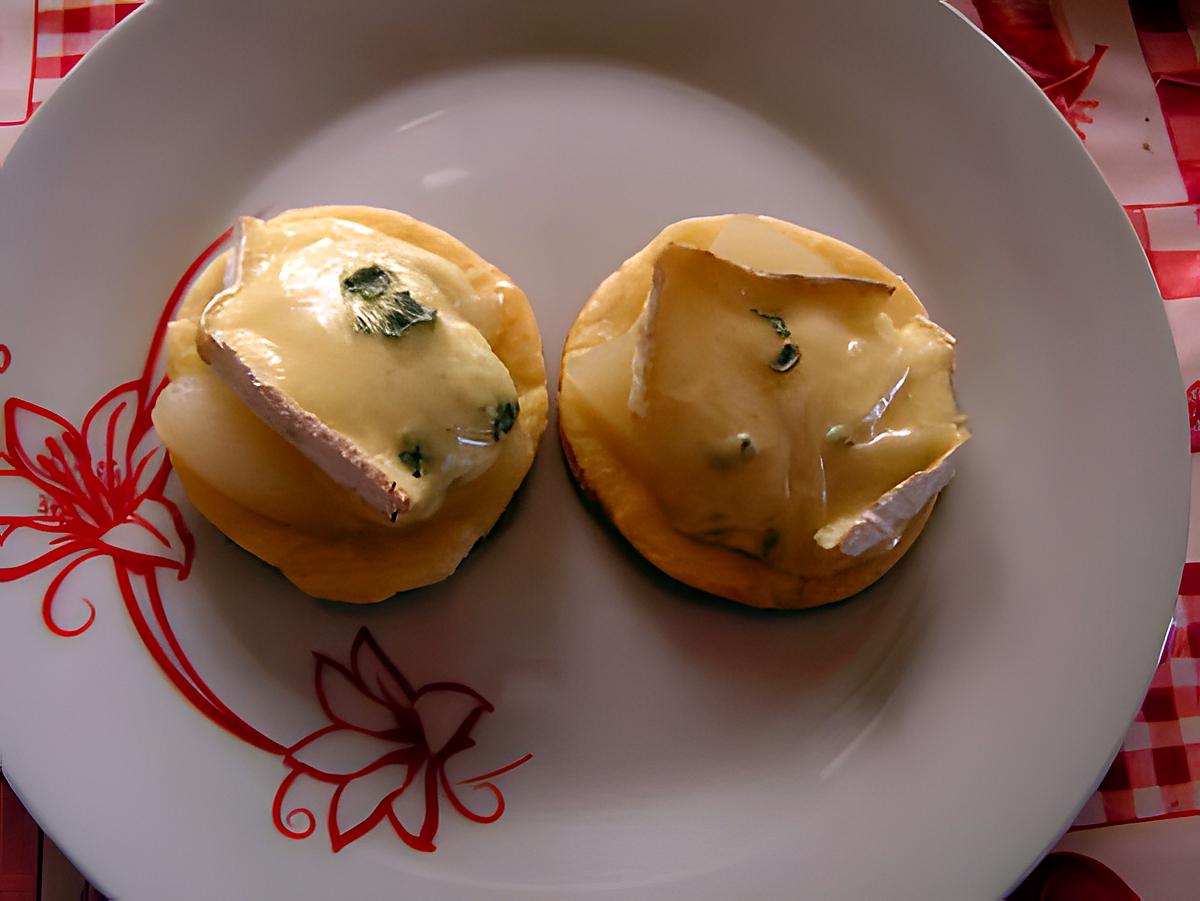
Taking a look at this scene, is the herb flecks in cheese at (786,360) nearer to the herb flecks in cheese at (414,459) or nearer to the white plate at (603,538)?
the white plate at (603,538)

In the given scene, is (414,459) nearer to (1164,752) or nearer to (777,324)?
(777,324)

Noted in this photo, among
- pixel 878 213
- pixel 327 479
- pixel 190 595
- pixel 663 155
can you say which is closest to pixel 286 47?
pixel 663 155

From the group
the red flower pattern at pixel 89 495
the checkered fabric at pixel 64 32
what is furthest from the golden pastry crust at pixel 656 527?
the checkered fabric at pixel 64 32

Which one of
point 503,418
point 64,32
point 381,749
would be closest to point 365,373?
point 503,418

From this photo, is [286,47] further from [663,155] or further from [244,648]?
[244,648]

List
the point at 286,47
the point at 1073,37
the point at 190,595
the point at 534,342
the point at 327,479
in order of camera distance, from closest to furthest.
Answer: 1. the point at 327,479
2. the point at 190,595
3. the point at 534,342
4. the point at 286,47
5. the point at 1073,37

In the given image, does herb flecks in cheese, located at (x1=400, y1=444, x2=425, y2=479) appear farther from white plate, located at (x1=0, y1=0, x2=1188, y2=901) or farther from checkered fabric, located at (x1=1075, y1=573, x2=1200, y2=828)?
checkered fabric, located at (x1=1075, y1=573, x2=1200, y2=828)

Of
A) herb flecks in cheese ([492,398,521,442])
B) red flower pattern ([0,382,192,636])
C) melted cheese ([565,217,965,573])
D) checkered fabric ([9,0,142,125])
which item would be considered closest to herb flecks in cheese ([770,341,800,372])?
melted cheese ([565,217,965,573])
